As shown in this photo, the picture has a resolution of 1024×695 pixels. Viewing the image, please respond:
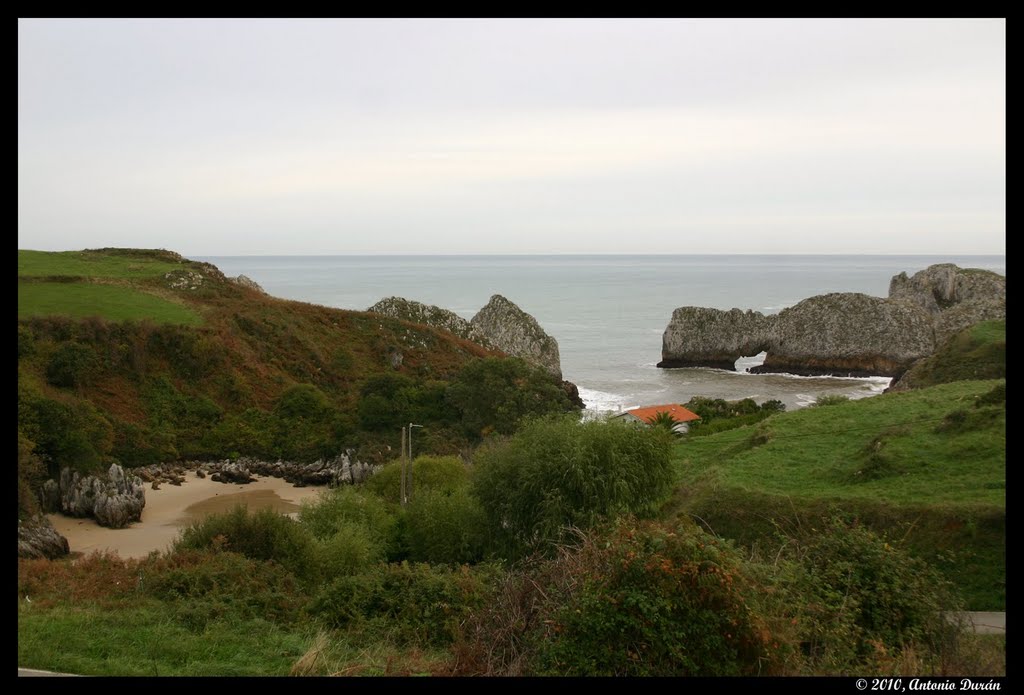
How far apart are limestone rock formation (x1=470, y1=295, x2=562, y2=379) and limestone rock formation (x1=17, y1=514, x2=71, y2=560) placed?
144 ft

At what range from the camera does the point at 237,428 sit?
38.6 metres

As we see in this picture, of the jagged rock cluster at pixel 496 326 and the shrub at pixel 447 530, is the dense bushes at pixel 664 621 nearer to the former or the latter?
the shrub at pixel 447 530

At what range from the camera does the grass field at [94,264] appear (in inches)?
2163

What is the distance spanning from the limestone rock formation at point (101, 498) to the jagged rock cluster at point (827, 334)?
56.1 metres

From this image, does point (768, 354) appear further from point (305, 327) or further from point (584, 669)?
point (584, 669)

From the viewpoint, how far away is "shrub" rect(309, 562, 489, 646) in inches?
522

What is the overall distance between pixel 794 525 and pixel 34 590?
1747 cm

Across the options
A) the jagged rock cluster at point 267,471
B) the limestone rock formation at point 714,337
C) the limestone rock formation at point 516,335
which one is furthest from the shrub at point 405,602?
the limestone rock formation at point 714,337

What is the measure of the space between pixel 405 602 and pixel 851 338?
63.5 meters

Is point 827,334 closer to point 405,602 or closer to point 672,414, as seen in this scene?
point 672,414

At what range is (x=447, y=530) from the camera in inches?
807
